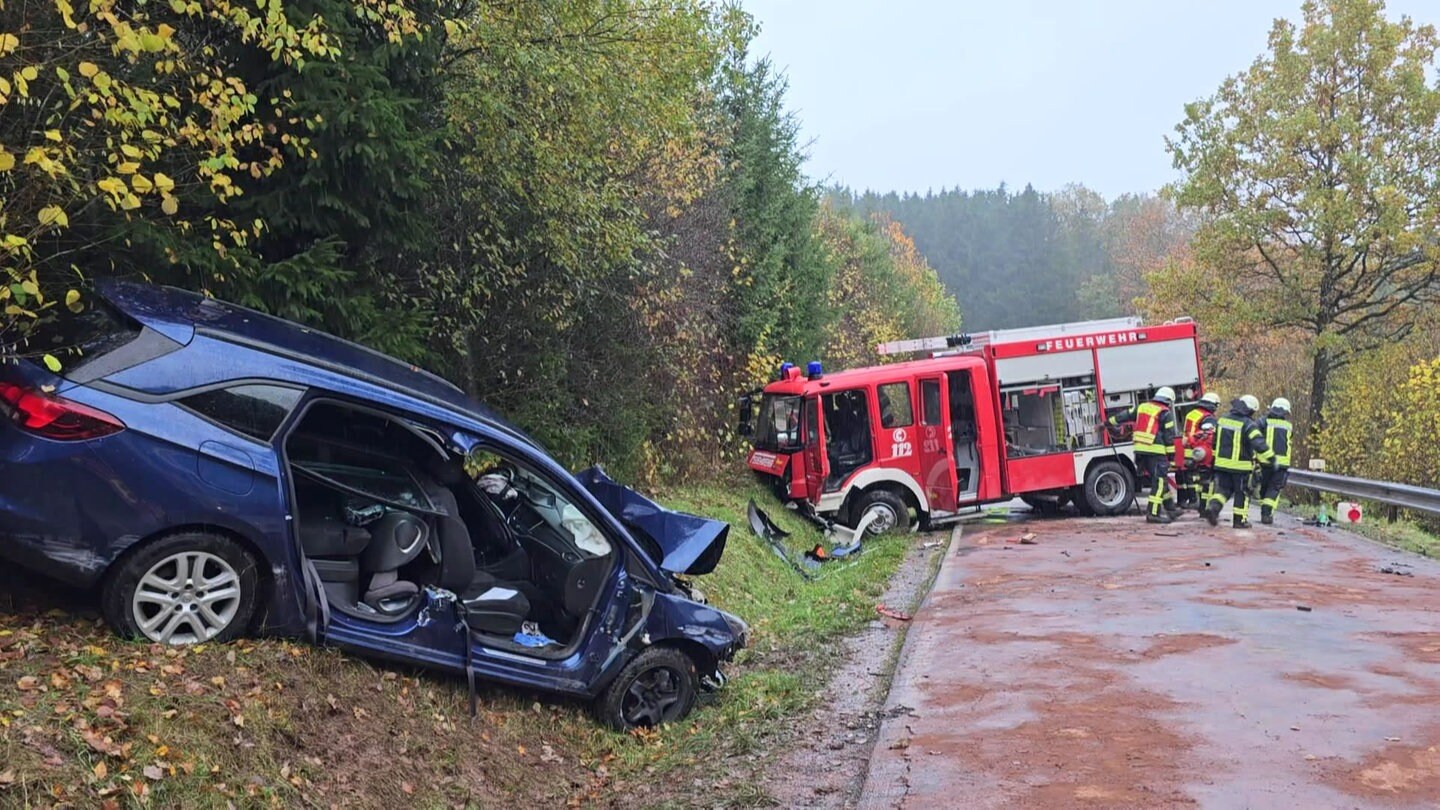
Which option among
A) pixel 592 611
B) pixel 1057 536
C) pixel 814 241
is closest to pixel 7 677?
pixel 592 611

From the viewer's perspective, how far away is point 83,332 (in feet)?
15.6

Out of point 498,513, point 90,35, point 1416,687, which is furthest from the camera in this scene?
point 498,513

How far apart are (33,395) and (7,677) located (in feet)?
3.83

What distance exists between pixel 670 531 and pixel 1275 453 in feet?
35.5

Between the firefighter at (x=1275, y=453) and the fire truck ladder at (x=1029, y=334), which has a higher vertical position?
the fire truck ladder at (x=1029, y=334)

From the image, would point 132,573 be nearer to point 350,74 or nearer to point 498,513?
point 498,513

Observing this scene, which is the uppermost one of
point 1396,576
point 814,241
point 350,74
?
point 814,241

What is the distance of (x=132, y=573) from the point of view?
4.47 metres

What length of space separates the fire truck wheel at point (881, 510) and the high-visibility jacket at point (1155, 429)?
3.67 m

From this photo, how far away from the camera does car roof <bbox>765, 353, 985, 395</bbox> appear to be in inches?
597

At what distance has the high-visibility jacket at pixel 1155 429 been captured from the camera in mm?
15141

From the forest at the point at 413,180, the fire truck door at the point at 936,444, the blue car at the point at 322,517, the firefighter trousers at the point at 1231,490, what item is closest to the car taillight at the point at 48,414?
the blue car at the point at 322,517

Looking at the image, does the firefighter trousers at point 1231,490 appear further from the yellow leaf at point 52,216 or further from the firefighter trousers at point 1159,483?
the yellow leaf at point 52,216

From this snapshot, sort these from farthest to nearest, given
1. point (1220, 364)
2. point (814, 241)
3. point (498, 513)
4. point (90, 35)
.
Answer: point (1220, 364)
point (814, 241)
point (498, 513)
point (90, 35)
